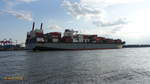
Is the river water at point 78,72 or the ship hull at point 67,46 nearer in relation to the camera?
the river water at point 78,72

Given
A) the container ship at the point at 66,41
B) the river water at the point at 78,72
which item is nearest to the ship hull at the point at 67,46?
the container ship at the point at 66,41

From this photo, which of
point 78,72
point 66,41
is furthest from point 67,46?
point 78,72

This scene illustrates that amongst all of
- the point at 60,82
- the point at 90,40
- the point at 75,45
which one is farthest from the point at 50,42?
the point at 60,82

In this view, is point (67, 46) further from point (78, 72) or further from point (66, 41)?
point (78, 72)

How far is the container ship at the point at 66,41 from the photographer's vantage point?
85.1m

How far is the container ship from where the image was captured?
85062 mm

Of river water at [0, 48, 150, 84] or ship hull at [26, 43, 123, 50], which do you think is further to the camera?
ship hull at [26, 43, 123, 50]

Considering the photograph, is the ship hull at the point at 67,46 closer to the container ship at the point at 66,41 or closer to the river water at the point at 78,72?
the container ship at the point at 66,41

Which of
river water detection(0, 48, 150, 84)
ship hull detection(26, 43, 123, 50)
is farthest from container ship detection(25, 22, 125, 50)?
river water detection(0, 48, 150, 84)

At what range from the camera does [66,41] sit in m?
90.9

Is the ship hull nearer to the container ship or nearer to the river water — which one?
the container ship

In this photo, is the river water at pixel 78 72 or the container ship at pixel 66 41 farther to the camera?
the container ship at pixel 66 41

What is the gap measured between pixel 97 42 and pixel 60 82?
303 ft

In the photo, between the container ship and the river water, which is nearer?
the river water
